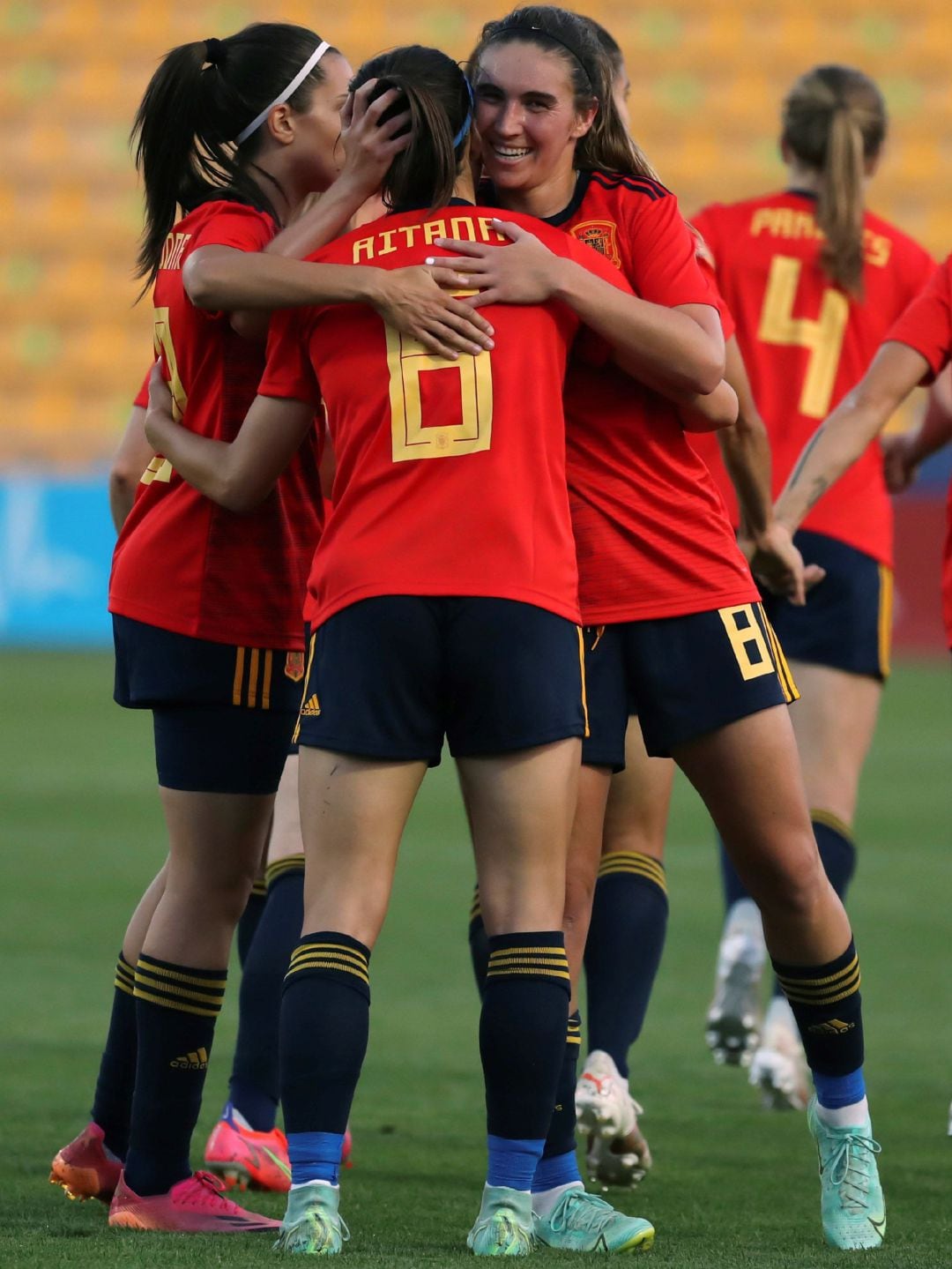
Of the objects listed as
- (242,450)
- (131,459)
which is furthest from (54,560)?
(242,450)

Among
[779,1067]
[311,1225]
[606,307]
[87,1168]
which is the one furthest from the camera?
[779,1067]

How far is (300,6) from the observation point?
1878 centimetres

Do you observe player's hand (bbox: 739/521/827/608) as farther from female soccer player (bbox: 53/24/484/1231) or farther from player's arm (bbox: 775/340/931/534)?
female soccer player (bbox: 53/24/484/1231)

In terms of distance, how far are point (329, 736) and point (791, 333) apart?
243 centimetres

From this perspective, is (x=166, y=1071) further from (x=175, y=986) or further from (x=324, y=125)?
(x=324, y=125)

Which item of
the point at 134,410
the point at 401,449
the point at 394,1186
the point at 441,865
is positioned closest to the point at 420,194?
the point at 401,449

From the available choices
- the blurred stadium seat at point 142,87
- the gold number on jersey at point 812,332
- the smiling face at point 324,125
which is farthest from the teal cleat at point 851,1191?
the blurred stadium seat at point 142,87

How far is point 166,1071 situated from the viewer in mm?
3115

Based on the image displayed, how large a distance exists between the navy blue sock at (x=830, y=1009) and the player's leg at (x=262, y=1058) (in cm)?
90

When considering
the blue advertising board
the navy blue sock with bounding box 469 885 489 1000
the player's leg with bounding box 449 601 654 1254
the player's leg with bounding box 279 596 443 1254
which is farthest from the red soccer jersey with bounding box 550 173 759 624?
the blue advertising board

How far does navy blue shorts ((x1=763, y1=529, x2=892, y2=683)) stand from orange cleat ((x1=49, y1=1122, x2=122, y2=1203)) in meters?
1.98

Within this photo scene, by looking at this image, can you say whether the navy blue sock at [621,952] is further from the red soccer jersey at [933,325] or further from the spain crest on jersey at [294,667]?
the spain crest on jersey at [294,667]

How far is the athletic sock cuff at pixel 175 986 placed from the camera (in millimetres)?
3115

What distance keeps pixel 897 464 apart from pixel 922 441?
0.09m
